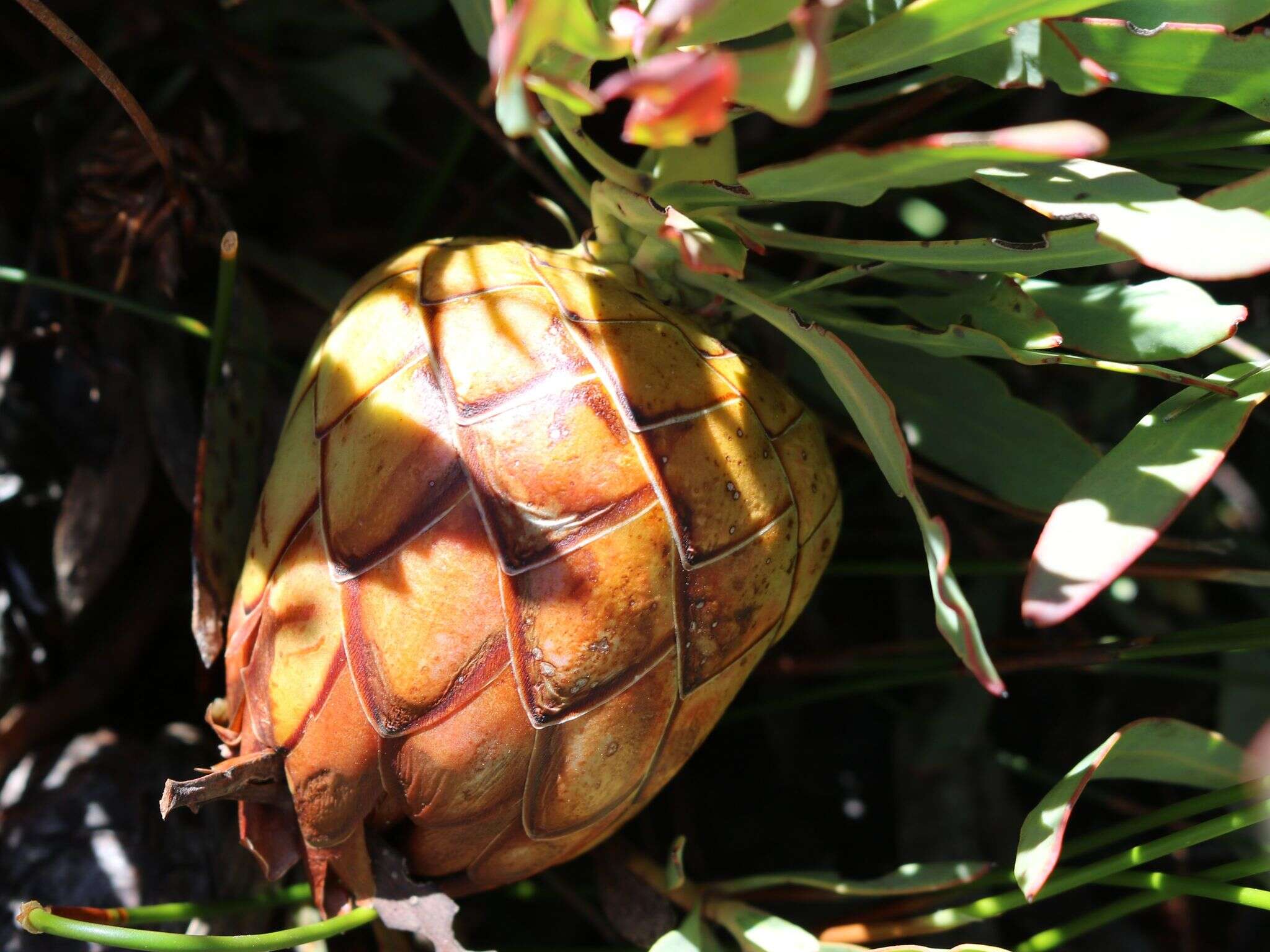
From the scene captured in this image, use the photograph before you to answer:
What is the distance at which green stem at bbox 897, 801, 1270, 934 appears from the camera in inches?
23.1

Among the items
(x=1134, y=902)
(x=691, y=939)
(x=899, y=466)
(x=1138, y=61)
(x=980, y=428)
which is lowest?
(x=1134, y=902)

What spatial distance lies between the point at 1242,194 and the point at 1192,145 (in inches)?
7.9

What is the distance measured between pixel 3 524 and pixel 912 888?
2.70ft

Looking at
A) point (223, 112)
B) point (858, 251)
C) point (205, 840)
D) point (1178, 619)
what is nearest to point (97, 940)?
point (205, 840)

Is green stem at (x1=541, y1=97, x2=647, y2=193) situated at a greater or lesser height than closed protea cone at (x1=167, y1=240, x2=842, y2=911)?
greater

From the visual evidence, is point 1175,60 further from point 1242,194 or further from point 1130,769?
point 1130,769

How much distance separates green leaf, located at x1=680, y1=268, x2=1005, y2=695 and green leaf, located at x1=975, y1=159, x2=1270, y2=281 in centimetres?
13

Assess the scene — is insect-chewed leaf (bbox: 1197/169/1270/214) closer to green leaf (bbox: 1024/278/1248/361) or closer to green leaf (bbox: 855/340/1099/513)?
green leaf (bbox: 1024/278/1248/361)

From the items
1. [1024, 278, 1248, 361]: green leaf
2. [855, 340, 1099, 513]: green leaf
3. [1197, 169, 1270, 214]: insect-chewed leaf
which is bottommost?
[855, 340, 1099, 513]: green leaf

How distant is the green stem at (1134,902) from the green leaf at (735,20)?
1.90 ft

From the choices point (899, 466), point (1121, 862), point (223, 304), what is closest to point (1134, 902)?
point (1121, 862)

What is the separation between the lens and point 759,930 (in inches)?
25.6

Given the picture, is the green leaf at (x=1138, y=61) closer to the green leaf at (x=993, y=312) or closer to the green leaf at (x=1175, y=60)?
the green leaf at (x=1175, y=60)

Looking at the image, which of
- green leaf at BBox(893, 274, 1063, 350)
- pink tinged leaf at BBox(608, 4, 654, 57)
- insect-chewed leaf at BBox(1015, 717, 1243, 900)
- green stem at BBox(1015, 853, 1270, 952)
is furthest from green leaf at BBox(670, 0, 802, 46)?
green stem at BBox(1015, 853, 1270, 952)
